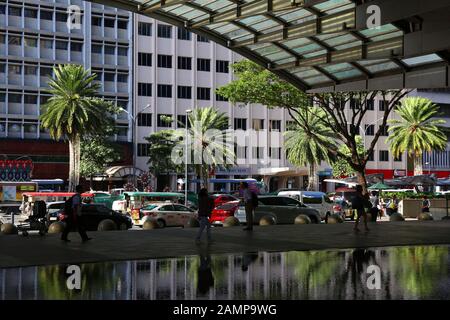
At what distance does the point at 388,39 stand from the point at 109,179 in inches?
1965

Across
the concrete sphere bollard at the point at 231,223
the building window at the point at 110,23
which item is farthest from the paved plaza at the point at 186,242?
the building window at the point at 110,23

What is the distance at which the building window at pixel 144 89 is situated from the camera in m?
78.9

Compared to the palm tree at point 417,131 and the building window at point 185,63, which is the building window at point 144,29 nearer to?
the building window at point 185,63

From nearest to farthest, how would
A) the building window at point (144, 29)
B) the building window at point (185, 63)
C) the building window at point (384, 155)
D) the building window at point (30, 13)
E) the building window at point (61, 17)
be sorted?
the building window at point (30, 13)
the building window at point (61, 17)
the building window at point (144, 29)
the building window at point (185, 63)
the building window at point (384, 155)

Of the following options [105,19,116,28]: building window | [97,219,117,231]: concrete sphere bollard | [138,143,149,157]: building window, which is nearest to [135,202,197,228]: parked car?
[97,219,117,231]: concrete sphere bollard

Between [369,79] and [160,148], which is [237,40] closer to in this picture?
[369,79]

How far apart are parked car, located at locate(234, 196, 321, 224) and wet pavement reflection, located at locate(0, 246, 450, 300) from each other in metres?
14.0

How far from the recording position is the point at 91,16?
76.8 metres

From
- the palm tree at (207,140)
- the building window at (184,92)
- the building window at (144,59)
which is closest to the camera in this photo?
the palm tree at (207,140)

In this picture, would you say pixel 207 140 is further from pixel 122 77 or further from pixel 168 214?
pixel 168 214

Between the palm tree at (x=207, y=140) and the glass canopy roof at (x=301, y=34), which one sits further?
the palm tree at (x=207, y=140)

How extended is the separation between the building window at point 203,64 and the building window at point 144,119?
8678 mm

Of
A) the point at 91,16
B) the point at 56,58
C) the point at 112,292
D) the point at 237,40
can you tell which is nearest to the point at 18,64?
the point at 56,58

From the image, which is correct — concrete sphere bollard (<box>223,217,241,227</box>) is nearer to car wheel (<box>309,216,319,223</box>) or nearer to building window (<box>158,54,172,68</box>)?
car wheel (<box>309,216,319,223</box>)
